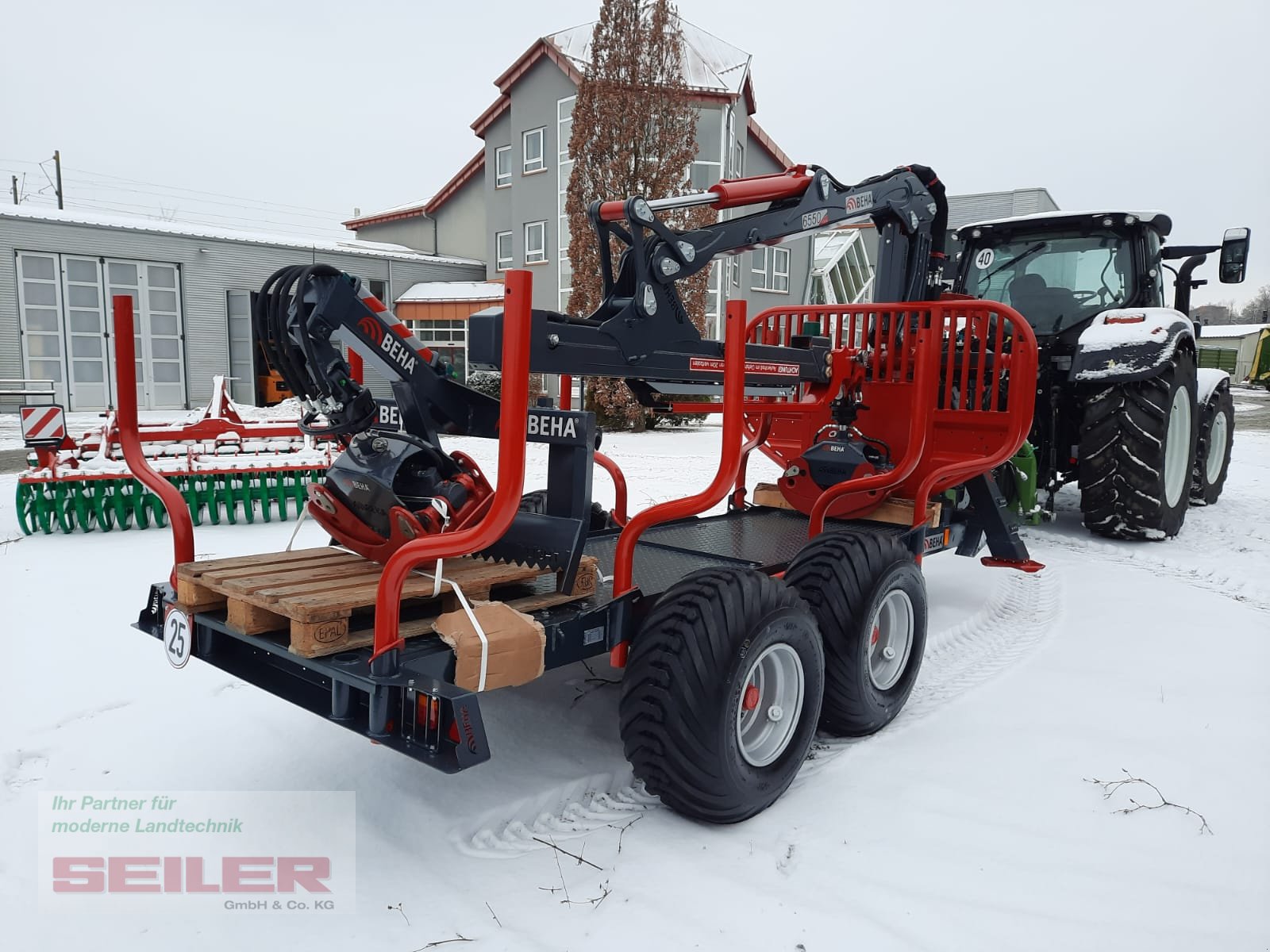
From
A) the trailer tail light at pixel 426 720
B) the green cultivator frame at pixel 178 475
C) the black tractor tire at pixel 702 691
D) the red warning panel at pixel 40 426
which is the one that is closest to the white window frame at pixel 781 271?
the green cultivator frame at pixel 178 475

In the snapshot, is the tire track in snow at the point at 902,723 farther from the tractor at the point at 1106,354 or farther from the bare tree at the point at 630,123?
the bare tree at the point at 630,123

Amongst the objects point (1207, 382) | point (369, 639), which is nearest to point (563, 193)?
point (1207, 382)

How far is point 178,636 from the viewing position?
273cm

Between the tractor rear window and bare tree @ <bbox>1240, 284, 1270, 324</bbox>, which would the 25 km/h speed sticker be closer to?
the tractor rear window

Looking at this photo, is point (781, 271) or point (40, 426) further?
point (781, 271)

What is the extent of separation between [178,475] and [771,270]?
1657 centimetres

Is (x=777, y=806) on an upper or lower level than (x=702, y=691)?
lower

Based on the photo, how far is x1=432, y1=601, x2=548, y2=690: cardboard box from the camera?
7.52 ft

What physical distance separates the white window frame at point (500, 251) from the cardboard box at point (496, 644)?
1971 centimetres

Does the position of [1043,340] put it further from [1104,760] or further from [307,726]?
[307,726]

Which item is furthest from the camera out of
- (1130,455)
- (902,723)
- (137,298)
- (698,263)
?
(137,298)

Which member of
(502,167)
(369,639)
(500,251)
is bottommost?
(369,639)

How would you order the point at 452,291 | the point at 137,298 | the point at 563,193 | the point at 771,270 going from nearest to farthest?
the point at 137,298 < the point at 563,193 < the point at 452,291 < the point at 771,270

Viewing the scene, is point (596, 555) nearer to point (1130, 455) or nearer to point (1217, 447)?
point (1130, 455)
